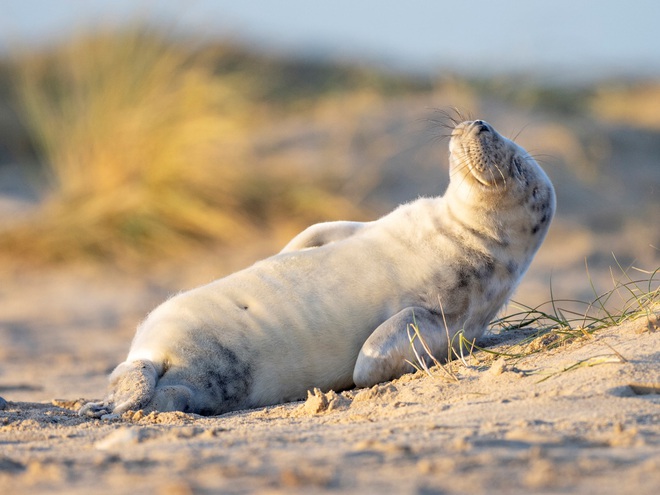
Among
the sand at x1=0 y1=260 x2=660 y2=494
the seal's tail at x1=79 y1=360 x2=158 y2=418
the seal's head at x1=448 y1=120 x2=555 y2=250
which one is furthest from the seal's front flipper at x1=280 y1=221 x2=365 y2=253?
the seal's tail at x1=79 y1=360 x2=158 y2=418

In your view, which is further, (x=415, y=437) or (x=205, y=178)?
(x=205, y=178)

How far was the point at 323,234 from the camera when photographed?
4855 mm

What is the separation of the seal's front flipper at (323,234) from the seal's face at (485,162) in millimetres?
563

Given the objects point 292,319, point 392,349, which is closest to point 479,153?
point 392,349

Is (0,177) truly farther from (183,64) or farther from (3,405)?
(3,405)

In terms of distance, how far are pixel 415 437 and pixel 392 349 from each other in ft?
3.82

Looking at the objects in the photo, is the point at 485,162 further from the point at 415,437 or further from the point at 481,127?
the point at 415,437

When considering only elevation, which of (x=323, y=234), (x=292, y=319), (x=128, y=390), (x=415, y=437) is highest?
(x=323, y=234)

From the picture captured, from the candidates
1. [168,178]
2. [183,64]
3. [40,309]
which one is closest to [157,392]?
[40,309]

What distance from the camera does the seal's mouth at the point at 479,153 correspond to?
14.7ft

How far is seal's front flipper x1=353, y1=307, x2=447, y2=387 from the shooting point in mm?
4105

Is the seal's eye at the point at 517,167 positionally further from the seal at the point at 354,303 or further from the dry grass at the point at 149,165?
the dry grass at the point at 149,165

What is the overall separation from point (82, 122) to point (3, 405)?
675cm

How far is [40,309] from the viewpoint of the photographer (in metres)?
8.50
